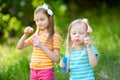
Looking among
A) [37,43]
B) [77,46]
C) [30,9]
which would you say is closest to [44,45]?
[37,43]

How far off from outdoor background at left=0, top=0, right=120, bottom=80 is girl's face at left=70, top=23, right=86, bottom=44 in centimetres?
79

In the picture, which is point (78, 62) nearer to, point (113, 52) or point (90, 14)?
point (113, 52)

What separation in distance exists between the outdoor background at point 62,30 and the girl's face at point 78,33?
0.79 metres

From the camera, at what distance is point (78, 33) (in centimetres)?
466

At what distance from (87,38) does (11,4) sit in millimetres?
5927

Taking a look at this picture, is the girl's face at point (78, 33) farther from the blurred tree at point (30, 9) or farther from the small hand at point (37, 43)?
the blurred tree at point (30, 9)

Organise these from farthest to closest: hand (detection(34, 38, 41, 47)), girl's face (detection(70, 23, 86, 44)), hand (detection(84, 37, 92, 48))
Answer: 1. hand (detection(34, 38, 41, 47))
2. girl's face (detection(70, 23, 86, 44))
3. hand (detection(84, 37, 92, 48))

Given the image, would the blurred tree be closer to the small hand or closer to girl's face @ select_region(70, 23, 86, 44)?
the small hand

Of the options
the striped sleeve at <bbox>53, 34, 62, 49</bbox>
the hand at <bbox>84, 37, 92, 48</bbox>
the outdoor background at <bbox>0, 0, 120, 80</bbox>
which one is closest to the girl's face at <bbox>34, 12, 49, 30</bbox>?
the striped sleeve at <bbox>53, 34, 62, 49</bbox>

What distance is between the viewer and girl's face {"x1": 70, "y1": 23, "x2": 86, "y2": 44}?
183 inches

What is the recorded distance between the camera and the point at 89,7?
13.2 meters

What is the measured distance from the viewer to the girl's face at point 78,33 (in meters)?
4.64

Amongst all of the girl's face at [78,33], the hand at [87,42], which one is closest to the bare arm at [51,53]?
the girl's face at [78,33]

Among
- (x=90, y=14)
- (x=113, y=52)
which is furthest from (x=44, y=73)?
Result: (x=90, y=14)
